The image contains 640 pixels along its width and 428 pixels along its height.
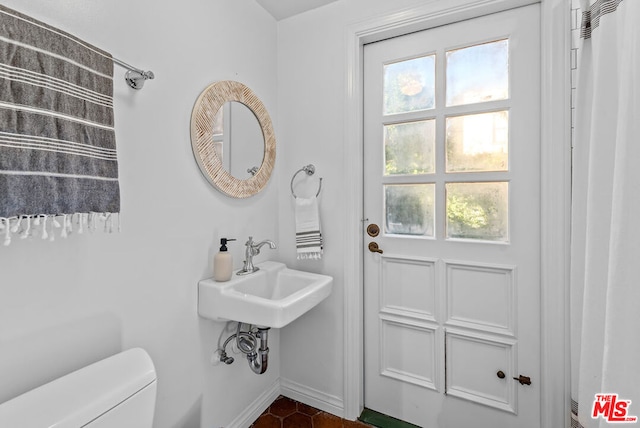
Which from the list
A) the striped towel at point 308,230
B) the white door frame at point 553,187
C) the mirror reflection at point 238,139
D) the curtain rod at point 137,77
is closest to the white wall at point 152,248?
Result: the curtain rod at point 137,77

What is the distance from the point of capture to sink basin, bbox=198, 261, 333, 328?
46.8 inches

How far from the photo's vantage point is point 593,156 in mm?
962

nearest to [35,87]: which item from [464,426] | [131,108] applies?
[131,108]

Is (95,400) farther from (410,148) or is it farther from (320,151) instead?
(410,148)

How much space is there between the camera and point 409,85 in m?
1.58

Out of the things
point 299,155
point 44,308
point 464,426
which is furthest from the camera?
point 299,155

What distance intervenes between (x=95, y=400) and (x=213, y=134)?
1.03 m

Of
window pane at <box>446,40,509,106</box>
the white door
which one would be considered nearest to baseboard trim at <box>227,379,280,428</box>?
the white door

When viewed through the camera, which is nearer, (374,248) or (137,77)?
(137,77)

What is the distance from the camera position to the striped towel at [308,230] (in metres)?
1.65

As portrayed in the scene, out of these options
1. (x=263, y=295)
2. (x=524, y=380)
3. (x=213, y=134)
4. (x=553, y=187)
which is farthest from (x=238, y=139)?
(x=524, y=380)

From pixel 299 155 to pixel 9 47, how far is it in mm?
1227

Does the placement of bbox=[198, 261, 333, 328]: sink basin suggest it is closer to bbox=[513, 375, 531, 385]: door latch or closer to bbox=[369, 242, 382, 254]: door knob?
bbox=[369, 242, 382, 254]: door knob

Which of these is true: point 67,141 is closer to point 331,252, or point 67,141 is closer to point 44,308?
point 44,308
